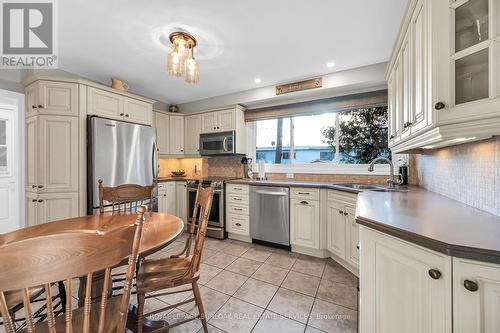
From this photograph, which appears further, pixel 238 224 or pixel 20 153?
pixel 238 224

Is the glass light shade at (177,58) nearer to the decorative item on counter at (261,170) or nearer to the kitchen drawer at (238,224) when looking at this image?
the decorative item on counter at (261,170)

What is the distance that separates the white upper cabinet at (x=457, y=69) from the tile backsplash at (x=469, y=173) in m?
0.27

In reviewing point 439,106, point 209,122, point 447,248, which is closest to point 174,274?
point 447,248

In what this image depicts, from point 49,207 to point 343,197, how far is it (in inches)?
133

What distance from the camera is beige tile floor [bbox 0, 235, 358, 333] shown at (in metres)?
1.54

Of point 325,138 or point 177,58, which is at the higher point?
point 177,58

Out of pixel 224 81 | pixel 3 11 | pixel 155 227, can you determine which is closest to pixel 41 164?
pixel 3 11

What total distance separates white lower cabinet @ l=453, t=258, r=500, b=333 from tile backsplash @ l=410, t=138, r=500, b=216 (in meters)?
0.62

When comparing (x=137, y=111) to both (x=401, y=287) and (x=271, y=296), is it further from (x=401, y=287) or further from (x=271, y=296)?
(x=401, y=287)

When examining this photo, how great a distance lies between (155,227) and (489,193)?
6.40 feet

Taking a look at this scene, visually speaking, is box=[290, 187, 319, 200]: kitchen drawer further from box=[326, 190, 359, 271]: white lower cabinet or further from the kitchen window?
the kitchen window

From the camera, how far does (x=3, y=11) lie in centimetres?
172

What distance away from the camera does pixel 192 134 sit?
4109 mm

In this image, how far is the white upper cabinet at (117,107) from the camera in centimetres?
265
